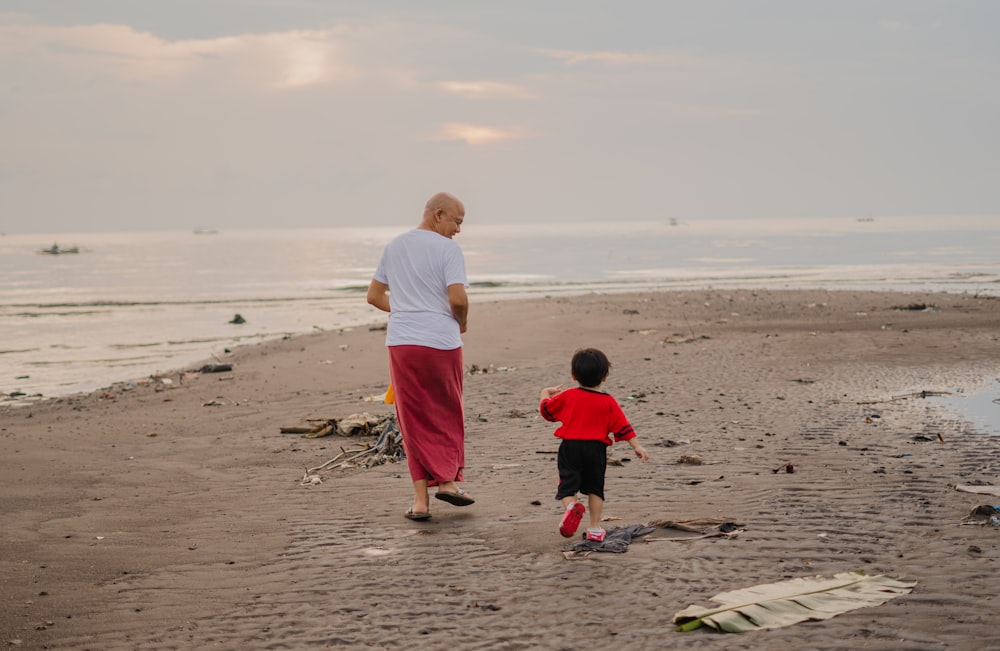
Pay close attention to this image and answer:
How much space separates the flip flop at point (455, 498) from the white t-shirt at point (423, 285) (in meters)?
0.97

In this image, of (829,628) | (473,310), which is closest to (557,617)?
(829,628)

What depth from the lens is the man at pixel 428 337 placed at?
227 inches

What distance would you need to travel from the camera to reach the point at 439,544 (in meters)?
5.36

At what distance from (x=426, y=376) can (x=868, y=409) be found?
570cm

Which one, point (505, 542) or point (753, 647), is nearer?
point (753, 647)

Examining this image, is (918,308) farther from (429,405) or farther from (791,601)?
(791,601)

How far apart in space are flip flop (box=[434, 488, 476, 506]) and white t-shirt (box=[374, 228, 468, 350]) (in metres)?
0.97

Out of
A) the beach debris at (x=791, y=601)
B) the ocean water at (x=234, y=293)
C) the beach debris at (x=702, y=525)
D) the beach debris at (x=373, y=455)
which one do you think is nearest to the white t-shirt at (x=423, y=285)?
the beach debris at (x=702, y=525)

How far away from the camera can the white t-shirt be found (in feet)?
18.9

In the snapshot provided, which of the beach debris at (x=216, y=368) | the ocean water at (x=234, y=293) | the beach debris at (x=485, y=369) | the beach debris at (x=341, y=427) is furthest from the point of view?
the ocean water at (x=234, y=293)

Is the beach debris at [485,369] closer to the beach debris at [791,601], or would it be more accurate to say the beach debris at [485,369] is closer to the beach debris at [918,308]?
the beach debris at [791,601]

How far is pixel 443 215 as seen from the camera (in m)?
5.83

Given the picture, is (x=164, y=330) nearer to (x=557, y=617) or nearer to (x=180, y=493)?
(x=180, y=493)

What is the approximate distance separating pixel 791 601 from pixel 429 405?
266 cm
